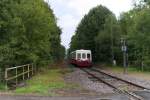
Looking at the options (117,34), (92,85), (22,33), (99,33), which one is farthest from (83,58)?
(92,85)

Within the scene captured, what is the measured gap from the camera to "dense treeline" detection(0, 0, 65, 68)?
31.5 meters

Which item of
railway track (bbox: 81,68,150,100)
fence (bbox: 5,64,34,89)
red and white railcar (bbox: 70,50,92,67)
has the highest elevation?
red and white railcar (bbox: 70,50,92,67)

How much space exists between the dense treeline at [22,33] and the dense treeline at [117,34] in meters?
18.3

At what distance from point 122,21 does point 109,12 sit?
10.6m

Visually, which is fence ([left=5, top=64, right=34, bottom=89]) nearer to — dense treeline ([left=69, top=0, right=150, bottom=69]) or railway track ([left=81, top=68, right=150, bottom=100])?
railway track ([left=81, top=68, right=150, bottom=100])

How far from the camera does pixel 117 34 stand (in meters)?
87.2

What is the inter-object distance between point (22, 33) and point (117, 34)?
161 feet

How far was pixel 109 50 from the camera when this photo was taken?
88.3 m

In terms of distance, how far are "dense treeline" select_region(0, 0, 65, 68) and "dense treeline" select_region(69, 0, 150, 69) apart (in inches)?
721

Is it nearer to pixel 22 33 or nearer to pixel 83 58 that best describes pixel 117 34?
pixel 83 58

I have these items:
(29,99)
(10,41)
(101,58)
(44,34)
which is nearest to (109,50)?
(101,58)

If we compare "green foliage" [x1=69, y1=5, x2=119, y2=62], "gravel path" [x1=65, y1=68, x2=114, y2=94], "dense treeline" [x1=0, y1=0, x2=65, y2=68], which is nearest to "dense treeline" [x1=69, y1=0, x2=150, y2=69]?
"green foliage" [x1=69, y1=5, x2=119, y2=62]

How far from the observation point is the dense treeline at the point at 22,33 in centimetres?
3150

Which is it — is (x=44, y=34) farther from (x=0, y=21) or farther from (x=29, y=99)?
(x=29, y=99)
